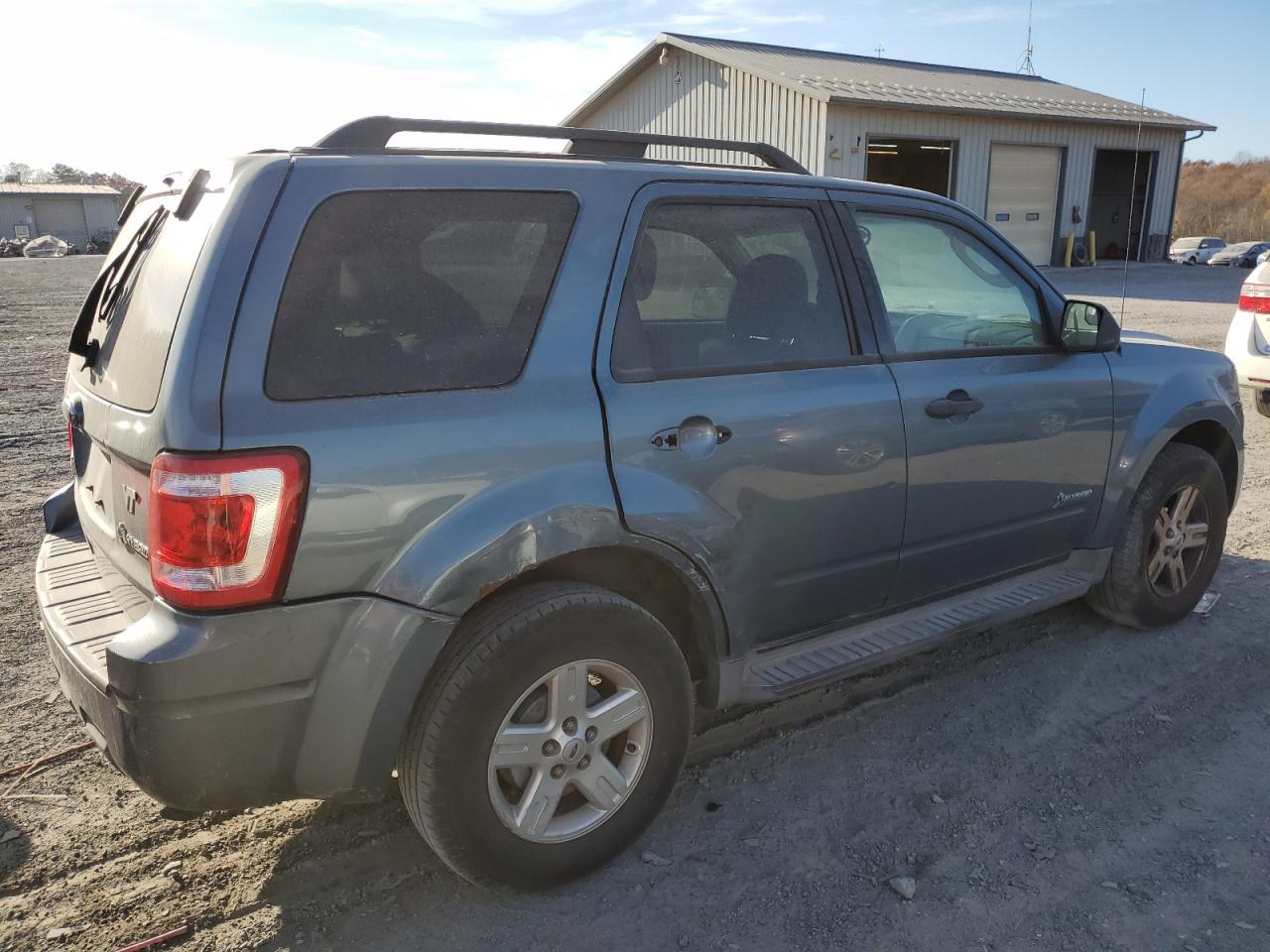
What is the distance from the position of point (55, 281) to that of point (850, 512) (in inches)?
1219

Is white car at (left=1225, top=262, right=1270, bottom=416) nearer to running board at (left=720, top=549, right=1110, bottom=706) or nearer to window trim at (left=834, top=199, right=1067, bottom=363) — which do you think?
running board at (left=720, top=549, right=1110, bottom=706)

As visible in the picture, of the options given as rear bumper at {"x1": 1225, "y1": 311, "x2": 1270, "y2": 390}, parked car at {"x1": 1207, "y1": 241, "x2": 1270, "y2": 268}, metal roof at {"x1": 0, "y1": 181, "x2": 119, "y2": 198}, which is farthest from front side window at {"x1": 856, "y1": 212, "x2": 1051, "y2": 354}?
metal roof at {"x1": 0, "y1": 181, "x2": 119, "y2": 198}

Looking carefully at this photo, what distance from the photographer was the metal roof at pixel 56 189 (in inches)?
2813

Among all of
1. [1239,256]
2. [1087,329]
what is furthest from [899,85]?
[1087,329]

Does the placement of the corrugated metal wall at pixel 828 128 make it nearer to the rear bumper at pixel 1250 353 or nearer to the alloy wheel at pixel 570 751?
the rear bumper at pixel 1250 353

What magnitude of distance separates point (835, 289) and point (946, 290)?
70 centimetres

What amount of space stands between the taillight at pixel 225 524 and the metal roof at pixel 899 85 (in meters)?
19.6

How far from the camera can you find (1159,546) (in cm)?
428

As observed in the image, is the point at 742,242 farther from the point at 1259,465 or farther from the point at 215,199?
the point at 1259,465

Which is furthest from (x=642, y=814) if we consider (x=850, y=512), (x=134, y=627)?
(x=134, y=627)

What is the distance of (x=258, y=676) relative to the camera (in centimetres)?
220

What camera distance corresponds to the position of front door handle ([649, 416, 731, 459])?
2.70 meters

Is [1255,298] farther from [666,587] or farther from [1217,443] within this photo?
[666,587]

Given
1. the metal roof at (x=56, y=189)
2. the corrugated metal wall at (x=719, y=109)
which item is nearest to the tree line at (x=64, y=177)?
the metal roof at (x=56, y=189)
